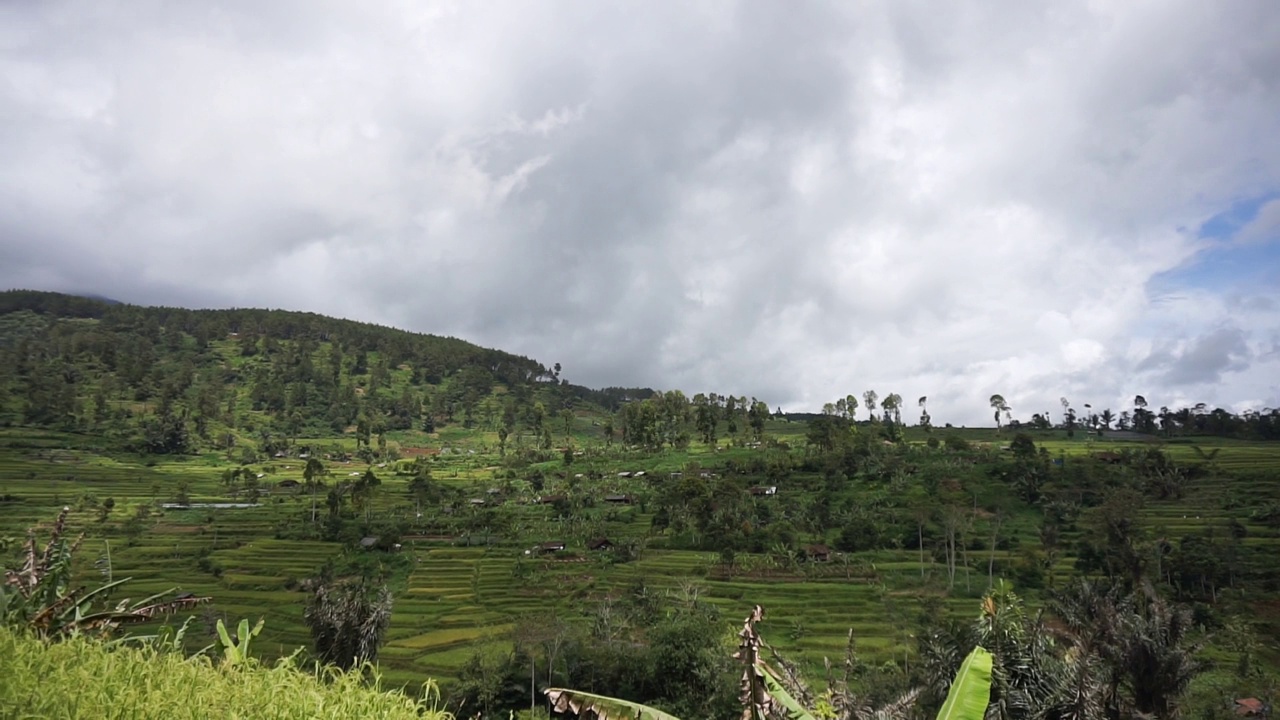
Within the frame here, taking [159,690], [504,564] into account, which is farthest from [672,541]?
[159,690]

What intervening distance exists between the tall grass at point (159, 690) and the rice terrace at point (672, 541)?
3784mm

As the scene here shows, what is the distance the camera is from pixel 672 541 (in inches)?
2382

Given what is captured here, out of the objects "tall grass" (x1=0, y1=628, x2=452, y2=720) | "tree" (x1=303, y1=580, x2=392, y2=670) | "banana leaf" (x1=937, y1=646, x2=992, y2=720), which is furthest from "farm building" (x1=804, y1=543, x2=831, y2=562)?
"tall grass" (x1=0, y1=628, x2=452, y2=720)

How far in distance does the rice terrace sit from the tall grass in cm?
378

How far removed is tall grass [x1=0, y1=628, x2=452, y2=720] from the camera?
10.7ft

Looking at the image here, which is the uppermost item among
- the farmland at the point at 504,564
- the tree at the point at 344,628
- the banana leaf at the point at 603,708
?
the banana leaf at the point at 603,708

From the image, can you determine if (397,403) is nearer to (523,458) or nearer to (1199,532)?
(523,458)

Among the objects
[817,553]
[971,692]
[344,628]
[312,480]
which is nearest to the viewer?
[971,692]

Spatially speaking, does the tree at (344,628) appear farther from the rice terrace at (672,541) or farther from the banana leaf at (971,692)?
the banana leaf at (971,692)

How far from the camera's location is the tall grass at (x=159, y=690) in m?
3.25

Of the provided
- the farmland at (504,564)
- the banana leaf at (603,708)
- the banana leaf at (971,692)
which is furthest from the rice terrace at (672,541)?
the banana leaf at (971,692)

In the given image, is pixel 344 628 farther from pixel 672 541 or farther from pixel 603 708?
pixel 672 541

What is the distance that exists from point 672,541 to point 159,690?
5911cm

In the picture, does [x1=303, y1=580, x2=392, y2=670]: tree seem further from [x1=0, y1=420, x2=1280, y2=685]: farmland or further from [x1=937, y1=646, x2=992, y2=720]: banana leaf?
[x1=937, y1=646, x2=992, y2=720]: banana leaf
